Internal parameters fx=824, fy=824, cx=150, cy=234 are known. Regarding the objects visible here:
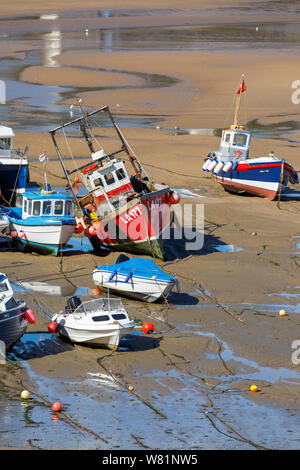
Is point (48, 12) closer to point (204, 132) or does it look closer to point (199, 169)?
point (204, 132)

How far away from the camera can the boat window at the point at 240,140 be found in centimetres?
3694

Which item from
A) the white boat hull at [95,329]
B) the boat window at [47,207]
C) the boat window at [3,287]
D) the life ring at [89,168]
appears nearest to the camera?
the white boat hull at [95,329]

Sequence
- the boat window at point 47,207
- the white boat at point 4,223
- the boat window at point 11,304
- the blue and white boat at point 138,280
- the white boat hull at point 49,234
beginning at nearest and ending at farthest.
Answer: the boat window at point 11,304 < the blue and white boat at point 138,280 < the white boat hull at point 49,234 < the boat window at point 47,207 < the white boat at point 4,223

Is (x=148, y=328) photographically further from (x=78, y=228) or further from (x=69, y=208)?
(x=69, y=208)

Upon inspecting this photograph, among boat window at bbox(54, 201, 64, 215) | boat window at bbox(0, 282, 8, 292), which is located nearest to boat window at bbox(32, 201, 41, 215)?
boat window at bbox(54, 201, 64, 215)

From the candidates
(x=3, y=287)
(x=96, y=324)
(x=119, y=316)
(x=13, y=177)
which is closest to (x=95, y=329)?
(x=96, y=324)

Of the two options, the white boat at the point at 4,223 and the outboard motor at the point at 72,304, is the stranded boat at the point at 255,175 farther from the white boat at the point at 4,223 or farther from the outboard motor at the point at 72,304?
the outboard motor at the point at 72,304

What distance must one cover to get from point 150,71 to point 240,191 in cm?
2916

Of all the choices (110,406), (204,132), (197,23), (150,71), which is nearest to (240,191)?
(204,132)

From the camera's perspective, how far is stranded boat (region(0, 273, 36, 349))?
19.2 metres

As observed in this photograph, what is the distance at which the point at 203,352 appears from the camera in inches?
798

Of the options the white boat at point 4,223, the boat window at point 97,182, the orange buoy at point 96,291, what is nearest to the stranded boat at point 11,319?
the orange buoy at point 96,291

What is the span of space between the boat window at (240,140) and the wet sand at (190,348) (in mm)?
2116

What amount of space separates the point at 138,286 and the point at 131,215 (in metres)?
4.47
